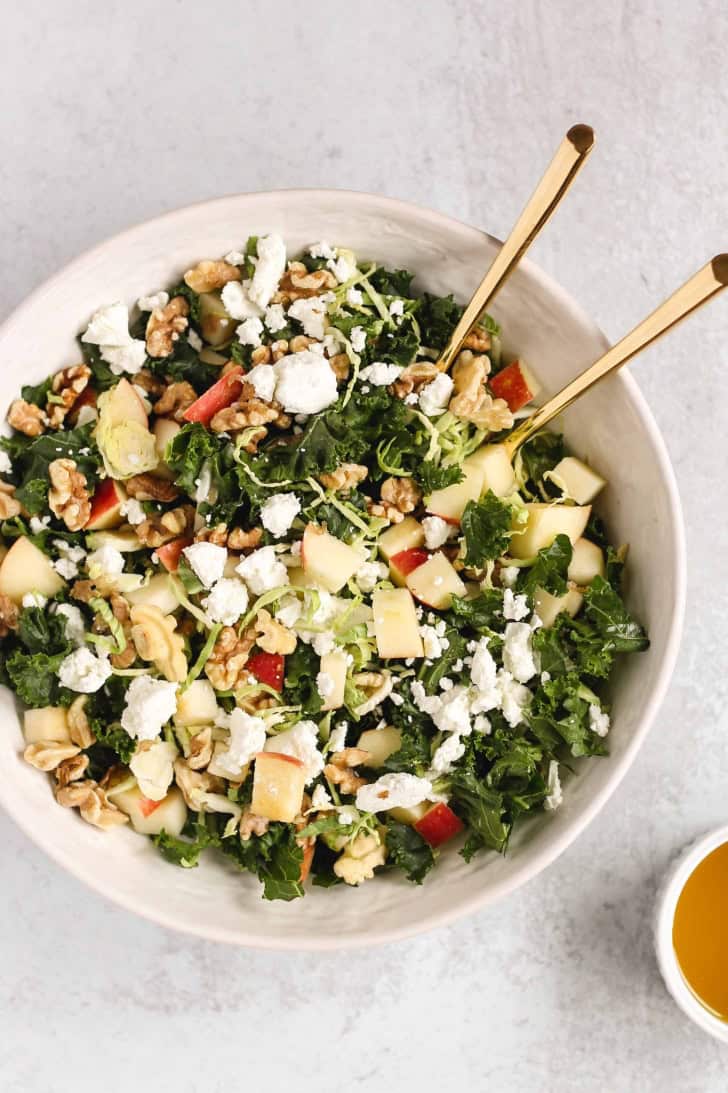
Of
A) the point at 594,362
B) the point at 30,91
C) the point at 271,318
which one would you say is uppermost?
the point at 594,362

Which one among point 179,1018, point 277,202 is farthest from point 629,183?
point 179,1018

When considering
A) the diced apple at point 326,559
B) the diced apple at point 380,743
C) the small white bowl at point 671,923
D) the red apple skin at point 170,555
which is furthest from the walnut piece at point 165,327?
the small white bowl at point 671,923

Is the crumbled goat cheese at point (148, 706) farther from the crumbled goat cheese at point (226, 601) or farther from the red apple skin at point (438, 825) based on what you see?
the red apple skin at point (438, 825)

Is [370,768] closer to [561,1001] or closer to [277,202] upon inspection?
[561,1001]

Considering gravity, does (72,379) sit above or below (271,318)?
below

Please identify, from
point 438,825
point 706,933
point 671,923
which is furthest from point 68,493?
point 706,933

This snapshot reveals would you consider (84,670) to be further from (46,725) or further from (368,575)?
(368,575)

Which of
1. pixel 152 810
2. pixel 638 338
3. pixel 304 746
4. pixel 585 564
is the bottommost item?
pixel 152 810
